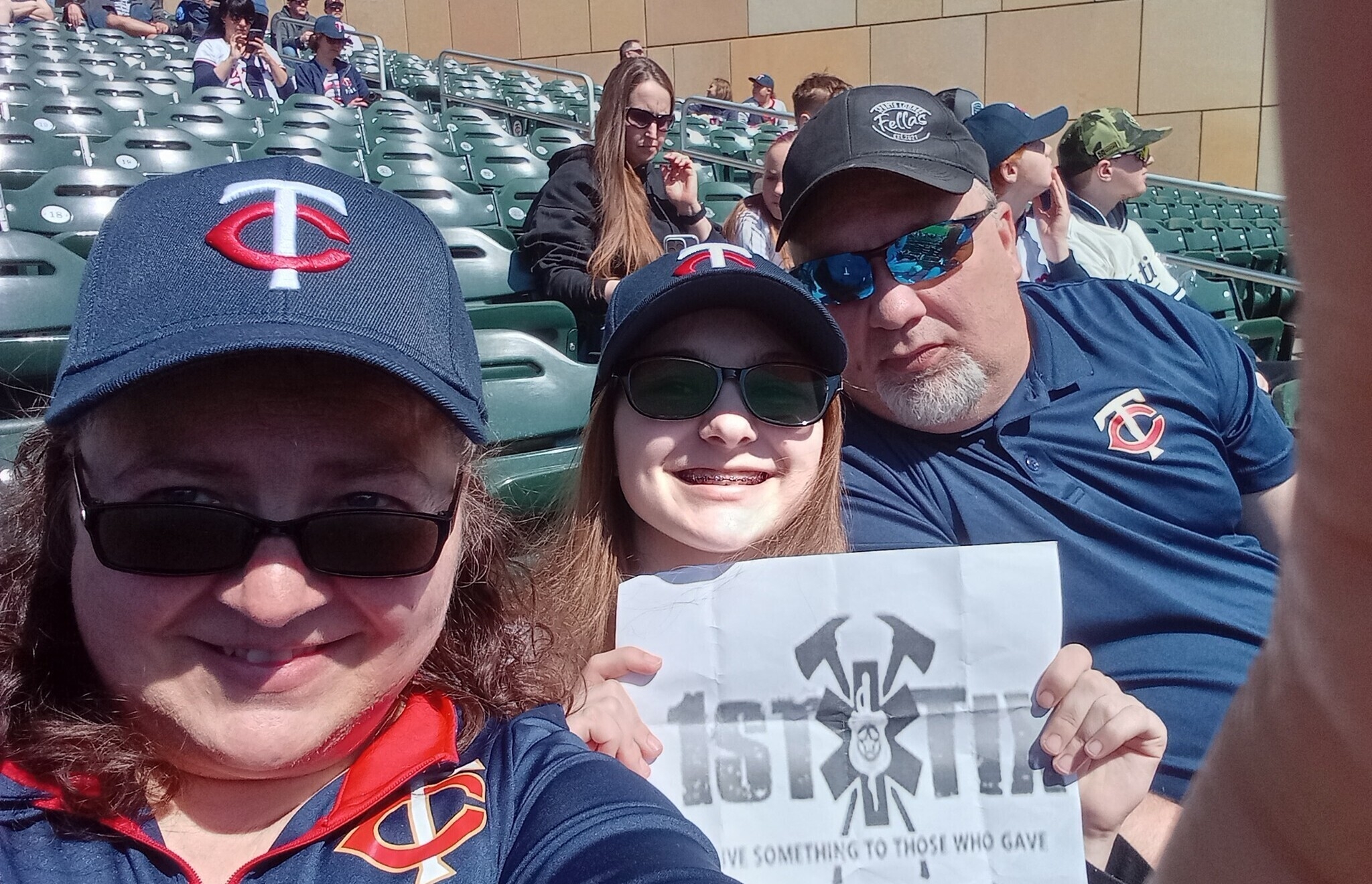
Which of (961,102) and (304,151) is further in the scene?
(304,151)

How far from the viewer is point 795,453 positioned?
153cm

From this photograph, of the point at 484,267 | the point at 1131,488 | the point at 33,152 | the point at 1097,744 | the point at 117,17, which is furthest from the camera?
the point at 117,17

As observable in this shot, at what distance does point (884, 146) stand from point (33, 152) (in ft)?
17.0

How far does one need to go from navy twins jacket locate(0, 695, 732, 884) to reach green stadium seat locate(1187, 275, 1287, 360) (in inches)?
185

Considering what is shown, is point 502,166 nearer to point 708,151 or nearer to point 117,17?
point 708,151

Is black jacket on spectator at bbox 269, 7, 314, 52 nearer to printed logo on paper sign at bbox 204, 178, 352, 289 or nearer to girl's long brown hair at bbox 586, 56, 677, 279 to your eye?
girl's long brown hair at bbox 586, 56, 677, 279

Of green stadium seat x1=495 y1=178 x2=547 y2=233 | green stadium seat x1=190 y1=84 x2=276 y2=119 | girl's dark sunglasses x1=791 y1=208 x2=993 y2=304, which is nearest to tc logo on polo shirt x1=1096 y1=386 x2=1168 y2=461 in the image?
girl's dark sunglasses x1=791 y1=208 x2=993 y2=304

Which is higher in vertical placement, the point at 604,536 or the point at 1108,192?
the point at 1108,192

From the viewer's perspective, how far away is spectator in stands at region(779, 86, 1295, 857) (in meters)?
1.75

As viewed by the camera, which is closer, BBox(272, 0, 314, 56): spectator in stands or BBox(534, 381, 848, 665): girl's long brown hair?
BBox(534, 381, 848, 665): girl's long brown hair

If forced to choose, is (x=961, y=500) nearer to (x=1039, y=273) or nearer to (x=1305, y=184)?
(x=1305, y=184)

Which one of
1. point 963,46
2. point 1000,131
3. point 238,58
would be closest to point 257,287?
point 1000,131

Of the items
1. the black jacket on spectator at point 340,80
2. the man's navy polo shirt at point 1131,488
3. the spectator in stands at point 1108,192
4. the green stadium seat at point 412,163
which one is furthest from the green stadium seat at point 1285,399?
the black jacket on spectator at point 340,80

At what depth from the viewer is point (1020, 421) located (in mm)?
1943
